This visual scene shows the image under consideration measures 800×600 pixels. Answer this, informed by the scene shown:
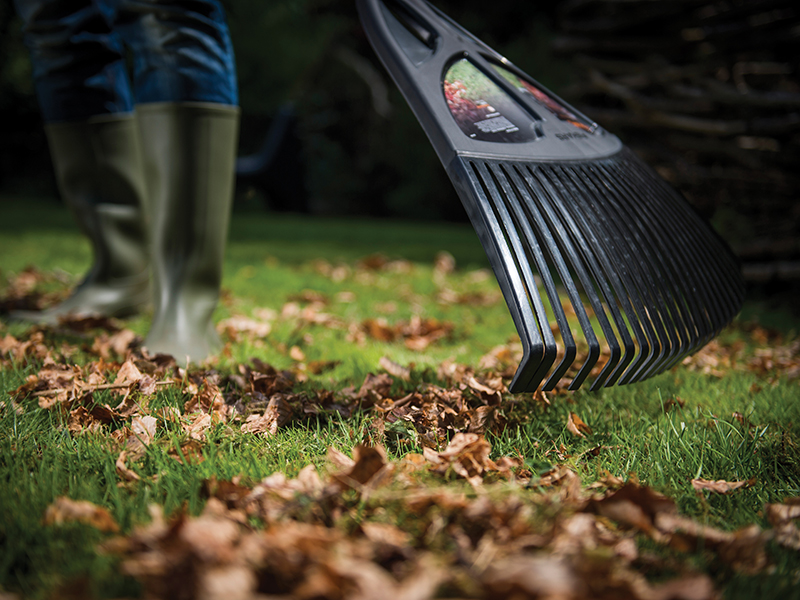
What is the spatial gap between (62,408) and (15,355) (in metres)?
0.53

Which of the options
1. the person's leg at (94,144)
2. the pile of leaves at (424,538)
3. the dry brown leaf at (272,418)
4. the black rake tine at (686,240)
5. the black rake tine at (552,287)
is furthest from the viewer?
the person's leg at (94,144)

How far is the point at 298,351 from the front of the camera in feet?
6.33

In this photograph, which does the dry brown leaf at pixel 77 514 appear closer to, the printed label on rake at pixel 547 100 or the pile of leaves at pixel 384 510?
the pile of leaves at pixel 384 510

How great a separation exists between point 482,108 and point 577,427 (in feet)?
2.50

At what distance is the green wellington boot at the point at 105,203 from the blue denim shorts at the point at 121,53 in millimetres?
76

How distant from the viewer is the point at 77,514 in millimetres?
840

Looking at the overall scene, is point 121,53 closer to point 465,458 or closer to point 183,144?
point 183,144

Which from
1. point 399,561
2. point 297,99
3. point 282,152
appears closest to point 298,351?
point 399,561

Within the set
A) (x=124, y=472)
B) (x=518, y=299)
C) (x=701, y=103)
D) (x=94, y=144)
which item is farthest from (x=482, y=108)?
(x=701, y=103)

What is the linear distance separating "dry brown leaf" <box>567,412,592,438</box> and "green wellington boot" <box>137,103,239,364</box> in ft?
3.30

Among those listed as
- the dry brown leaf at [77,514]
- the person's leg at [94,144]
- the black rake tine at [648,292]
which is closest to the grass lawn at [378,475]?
the dry brown leaf at [77,514]

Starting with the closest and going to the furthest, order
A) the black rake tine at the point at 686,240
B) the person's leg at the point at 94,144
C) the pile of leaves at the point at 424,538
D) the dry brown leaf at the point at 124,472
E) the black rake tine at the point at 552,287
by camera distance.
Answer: the pile of leaves at the point at 424,538 → the dry brown leaf at the point at 124,472 → the black rake tine at the point at 552,287 → the black rake tine at the point at 686,240 → the person's leg at the point at 94,144

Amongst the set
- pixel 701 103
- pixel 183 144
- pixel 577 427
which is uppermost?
pixel 183 144

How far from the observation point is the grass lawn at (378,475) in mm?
693
